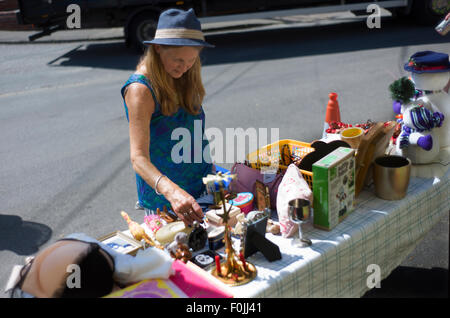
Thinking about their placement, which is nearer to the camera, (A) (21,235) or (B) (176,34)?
(B) (176,34)

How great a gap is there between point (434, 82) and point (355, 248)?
990mm

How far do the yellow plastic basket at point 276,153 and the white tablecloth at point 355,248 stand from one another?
381 millimetres

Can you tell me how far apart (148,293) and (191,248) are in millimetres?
343

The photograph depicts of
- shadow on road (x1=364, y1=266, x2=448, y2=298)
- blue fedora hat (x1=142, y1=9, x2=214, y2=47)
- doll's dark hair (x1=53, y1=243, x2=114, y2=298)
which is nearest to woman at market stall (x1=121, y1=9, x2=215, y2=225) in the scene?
blue fedora hat (x1=142, y1=9, x2=214, y2=47)

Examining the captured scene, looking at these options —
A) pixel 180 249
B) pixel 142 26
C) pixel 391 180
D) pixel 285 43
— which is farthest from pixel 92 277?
pixel 285 43

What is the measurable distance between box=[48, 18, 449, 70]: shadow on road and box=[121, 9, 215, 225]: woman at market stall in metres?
7.64

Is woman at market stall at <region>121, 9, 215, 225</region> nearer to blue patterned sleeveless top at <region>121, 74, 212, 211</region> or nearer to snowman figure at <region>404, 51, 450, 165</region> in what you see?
blue patterned sleeveless top at <region>121, 74, 212, 211</region>

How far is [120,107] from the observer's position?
23.8 ft

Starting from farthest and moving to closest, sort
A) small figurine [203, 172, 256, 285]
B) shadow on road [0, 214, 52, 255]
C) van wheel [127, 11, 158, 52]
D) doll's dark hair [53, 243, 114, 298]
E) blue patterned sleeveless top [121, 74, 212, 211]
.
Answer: van wheel [127, 11, 158, 52]
shadow on road [0, 214, 52, 255]
blue patterned sleeveless top [121, 74, 212, 211]
small figurine [203, 172, 256, 285]
doll's dark hair [53, 243, 114, 298]

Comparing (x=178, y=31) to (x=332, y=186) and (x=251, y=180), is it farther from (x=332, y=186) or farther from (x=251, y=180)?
(x=332, y=186)

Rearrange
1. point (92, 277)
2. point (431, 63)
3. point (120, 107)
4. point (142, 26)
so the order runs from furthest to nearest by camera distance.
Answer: point (142, 26) < point (120, 107) < point (431, 63) < point (92, 277)

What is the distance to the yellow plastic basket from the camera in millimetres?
2213

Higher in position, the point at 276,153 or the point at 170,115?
the point at 170,115

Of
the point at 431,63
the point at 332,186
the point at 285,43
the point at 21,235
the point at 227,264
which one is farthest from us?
the point at 285,43
